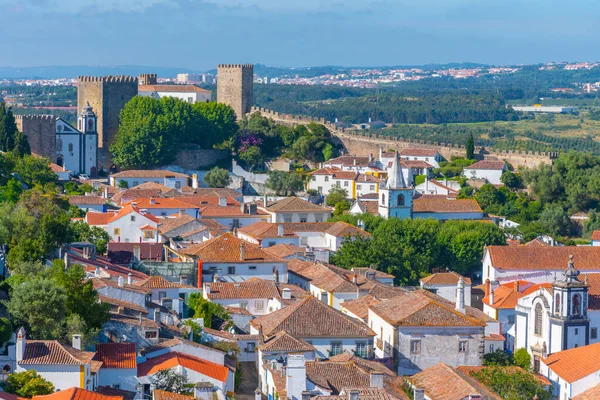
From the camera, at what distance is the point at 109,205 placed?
53.5m

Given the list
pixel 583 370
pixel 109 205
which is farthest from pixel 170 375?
pixel 109 205

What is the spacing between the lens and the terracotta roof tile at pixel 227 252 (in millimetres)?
40062

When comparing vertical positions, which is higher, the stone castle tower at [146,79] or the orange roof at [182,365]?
Result: the stone castle tower at [146,79]

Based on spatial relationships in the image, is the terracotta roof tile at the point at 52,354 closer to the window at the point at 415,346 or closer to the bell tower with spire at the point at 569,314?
the window at the point at 415,346

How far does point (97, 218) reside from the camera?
155 feet

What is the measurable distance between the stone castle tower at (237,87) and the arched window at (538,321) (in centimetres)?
4334

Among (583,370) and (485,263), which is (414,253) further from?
(583,370)

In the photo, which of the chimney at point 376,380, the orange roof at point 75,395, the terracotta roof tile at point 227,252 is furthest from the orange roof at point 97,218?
the orange roof at point 75,395

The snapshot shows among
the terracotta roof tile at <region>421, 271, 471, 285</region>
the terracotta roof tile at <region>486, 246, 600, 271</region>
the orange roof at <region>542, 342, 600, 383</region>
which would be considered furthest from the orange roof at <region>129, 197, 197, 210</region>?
the orange roof at <region>542, 342, 600, 383</region>

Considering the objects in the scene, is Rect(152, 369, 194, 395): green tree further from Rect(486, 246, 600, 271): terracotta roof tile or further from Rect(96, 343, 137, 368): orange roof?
Rect(486, 246, 600, 271): terracotta roof tile

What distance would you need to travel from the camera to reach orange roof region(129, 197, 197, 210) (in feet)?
171

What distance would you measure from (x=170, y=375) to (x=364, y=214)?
99.3ft

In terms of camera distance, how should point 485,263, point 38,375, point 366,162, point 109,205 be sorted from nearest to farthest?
point 38,375
point 485,263
point 109,205
point 366,162

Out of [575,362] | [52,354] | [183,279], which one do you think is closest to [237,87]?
[183,279]
